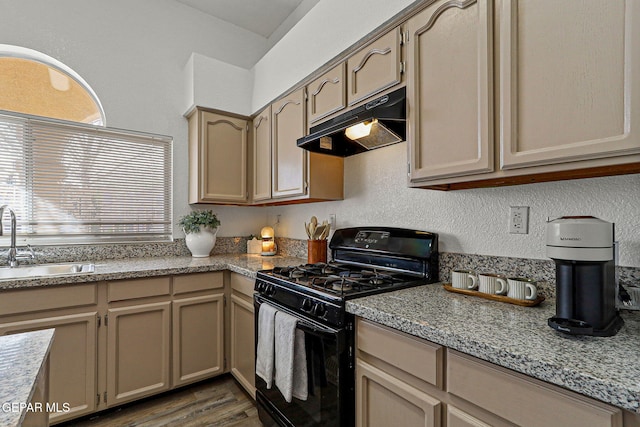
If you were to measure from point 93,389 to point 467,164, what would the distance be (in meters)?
2.37

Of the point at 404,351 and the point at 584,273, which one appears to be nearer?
the point at 584,273

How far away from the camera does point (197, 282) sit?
2.23 m

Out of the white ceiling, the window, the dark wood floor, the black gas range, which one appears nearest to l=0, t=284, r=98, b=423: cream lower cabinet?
the dark wood floor

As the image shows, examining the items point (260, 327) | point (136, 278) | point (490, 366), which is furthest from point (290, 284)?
point (136, 278)

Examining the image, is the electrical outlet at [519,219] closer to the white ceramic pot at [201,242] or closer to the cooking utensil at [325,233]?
the cooking utensil at [325,233]

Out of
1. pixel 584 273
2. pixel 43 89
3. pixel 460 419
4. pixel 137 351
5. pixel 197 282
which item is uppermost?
pixel 43 89

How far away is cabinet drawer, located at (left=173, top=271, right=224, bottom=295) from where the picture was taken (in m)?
2.16

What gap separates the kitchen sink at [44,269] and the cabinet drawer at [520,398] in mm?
2060

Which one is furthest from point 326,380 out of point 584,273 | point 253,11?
point 253,11

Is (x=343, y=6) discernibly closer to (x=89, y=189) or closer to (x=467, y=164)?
(x=467, y=164)

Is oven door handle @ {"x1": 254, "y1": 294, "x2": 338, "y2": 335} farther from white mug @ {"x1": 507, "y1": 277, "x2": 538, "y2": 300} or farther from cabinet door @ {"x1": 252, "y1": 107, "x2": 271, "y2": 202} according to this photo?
cabinet door @ {"x1": 252, "y1": 107, "x2": 271, "y2": 202}

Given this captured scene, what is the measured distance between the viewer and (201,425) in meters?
1.89

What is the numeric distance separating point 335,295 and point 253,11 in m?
2.85

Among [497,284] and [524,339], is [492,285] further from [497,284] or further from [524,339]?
[524,339]
